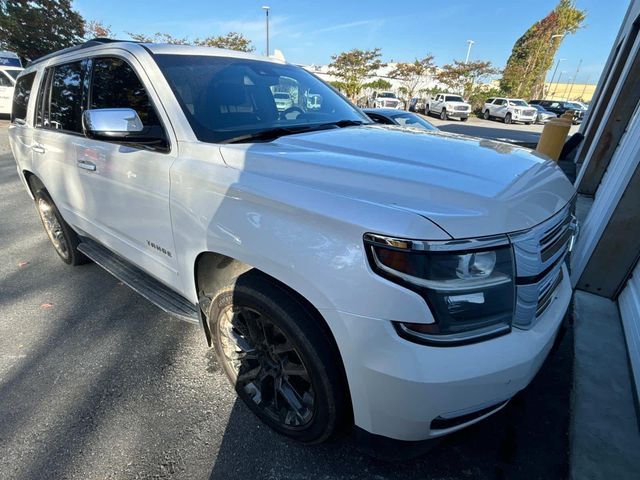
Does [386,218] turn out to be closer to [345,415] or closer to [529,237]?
[529,237]

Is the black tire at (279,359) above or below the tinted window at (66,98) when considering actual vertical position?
below

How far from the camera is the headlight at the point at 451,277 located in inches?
48.4

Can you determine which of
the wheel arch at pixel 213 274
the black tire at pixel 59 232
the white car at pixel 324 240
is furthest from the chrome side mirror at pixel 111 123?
the black tire at pixel 59 232

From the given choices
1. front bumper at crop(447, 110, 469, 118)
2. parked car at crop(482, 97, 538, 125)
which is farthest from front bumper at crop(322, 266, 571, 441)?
parked car at crop(482, 97, 538, 125)

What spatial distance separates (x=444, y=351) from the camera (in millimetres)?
1280

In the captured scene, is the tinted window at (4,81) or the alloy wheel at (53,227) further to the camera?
the tinted window at (4,81)

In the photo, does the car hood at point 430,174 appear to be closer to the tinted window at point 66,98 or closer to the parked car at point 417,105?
the tinted window at point 66,98

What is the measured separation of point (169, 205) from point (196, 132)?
424mm

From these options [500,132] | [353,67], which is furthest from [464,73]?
[500,132]

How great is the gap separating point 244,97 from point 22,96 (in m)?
3.02

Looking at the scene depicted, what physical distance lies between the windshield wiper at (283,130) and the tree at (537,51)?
4640cm

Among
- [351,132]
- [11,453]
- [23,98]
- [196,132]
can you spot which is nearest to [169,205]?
[196,132]

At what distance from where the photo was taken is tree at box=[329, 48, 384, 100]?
31734mm

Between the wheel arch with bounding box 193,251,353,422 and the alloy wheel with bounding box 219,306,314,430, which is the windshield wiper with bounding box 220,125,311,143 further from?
the alloy wheel with bounding box 219,306,314,430
